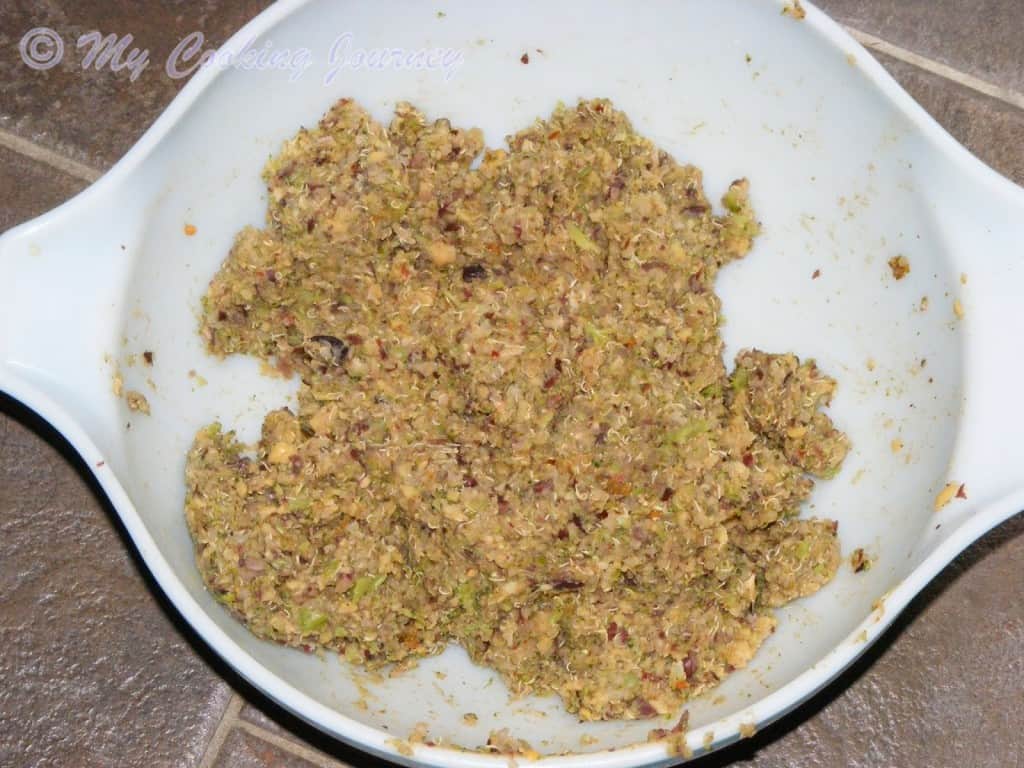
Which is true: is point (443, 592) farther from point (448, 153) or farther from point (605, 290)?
point (448, 153)

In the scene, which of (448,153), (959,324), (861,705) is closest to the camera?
(959,324)

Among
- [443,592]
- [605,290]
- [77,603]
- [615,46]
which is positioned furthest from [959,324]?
[77,603]

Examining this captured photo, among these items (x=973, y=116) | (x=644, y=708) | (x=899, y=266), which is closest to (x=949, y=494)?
(x=899, y=266)

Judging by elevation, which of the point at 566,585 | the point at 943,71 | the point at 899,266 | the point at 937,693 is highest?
the point at 943,71

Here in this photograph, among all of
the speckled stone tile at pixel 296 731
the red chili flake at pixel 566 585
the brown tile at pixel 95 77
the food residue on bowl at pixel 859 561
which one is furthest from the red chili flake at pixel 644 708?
the brown tile at pixel 95 77

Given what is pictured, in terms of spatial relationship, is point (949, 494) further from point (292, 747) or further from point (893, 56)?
point (292, 747)

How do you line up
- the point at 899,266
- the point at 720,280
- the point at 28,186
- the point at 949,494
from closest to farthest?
the point at 949,494 < the point at 899,266 < the point at 720,280 < the point at 28,186

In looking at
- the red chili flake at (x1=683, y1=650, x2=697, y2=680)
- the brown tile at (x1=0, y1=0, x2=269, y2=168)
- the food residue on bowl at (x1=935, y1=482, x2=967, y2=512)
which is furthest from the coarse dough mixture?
the brown tile at (x1=0, y1=0, x2=269, y2=168)
